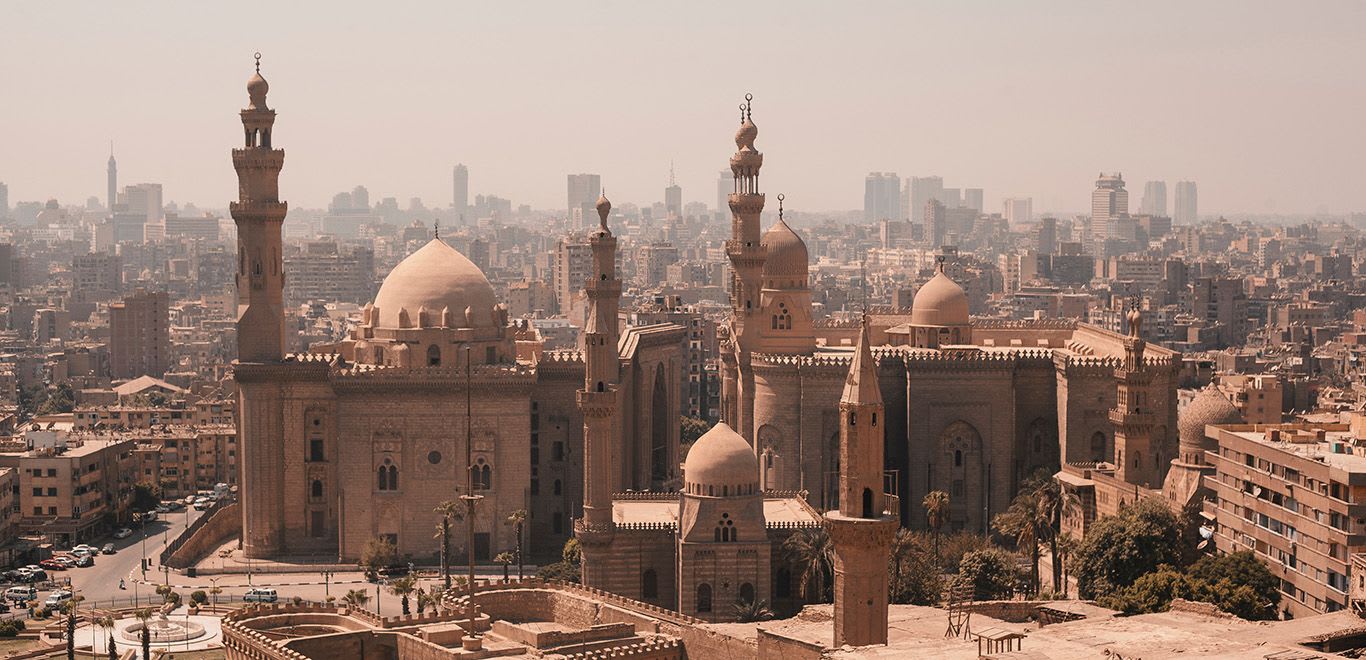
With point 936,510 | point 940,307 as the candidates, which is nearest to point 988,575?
point 936,510

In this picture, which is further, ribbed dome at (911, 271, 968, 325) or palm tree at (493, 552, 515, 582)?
ribbed dome at (911, 271, 968, 325)

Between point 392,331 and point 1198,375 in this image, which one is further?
point 1198,375

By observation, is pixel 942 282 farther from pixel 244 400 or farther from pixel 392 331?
pixel 244 400

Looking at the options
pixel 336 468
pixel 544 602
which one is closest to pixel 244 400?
pixel 336 468

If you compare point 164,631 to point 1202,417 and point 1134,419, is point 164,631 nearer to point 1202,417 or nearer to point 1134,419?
point 1134,419

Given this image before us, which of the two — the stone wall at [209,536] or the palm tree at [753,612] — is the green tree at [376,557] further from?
the palm tree at [753,612]

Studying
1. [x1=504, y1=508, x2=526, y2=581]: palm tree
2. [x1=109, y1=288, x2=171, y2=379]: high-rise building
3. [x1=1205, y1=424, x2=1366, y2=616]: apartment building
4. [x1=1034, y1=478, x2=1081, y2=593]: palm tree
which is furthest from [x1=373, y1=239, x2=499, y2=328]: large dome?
[x1=109, y1=288, x2=171, y2=379]: high-rise building

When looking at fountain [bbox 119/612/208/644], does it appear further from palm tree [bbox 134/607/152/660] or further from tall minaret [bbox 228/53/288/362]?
tall minaret [bbox 228/53/288/362]
